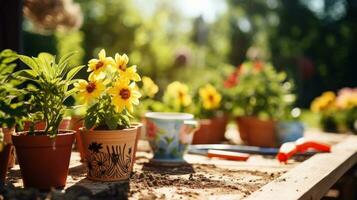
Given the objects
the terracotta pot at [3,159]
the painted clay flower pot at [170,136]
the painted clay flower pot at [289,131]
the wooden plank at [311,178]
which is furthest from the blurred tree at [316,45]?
the terracotta pot at [3,159]

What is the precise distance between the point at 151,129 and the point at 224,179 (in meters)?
0.59

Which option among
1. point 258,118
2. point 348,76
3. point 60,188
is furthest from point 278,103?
point 348,76

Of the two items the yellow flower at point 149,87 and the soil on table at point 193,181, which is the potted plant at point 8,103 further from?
the yellow flower at point 149,87

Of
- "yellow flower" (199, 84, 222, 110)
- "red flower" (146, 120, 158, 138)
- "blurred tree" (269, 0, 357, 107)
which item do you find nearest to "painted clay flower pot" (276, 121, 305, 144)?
"yellow flower" (199, 84, 222, 110)

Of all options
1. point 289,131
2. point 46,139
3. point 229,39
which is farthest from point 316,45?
point 46,139

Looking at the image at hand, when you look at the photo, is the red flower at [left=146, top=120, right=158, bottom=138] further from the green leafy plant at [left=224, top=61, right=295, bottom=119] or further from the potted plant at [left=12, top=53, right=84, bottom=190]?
the green leafy plant at [left=224, top=61, right=295, bottom=119]

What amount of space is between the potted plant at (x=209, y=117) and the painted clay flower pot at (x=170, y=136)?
90cm

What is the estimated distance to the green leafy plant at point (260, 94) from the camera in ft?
11.4

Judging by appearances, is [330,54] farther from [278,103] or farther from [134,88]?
[134,88]

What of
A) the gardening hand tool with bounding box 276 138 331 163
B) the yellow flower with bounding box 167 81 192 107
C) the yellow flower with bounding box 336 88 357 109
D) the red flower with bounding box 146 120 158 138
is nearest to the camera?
the red flower with bounding box 146 120 158 138

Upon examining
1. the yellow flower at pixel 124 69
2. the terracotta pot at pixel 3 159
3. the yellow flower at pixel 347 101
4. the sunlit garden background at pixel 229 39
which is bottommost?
the terracotta pot at pixel 3 159

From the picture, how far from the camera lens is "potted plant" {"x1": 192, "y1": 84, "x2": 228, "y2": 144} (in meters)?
3.34

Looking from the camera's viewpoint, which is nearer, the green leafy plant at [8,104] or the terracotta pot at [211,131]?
the green leafy plant at [8,104]

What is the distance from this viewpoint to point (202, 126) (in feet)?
A: 11.0
